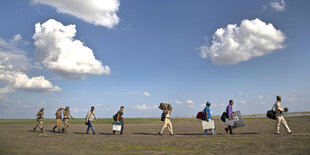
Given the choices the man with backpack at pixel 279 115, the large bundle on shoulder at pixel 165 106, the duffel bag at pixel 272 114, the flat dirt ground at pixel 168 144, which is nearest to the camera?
the flat dirt ground at pixel 168 144

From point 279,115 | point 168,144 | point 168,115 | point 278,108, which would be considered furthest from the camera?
point 168,115

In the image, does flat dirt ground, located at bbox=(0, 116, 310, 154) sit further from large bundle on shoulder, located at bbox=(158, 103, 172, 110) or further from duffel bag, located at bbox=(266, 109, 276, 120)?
large bundle on shoulder, located at bbox=(158, 103, 172, 110)

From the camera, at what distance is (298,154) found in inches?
303

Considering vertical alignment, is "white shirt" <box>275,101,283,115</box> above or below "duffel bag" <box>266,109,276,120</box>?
above

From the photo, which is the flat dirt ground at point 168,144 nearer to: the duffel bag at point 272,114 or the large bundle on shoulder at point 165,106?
the duffel bag at point 272,114

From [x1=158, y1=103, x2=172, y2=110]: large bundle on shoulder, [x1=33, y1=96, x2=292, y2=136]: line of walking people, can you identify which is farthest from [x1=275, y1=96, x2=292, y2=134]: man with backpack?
[x1=158, y1=103, x2=172, y2=110]: large bundle on shoulder

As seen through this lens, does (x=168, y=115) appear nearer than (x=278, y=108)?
No

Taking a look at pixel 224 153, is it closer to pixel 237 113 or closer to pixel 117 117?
pixel 237 113

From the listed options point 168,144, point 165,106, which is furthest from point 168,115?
point 168,144

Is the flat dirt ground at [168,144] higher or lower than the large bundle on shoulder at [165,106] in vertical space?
lower

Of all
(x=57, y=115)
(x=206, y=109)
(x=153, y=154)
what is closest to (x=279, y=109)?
(x=206, y=109)

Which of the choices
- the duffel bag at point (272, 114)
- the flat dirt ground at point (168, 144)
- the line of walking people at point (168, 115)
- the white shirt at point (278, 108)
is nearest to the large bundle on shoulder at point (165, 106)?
the line of walking people at point (168, 115)

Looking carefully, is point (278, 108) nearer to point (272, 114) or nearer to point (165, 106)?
point (272, 114)

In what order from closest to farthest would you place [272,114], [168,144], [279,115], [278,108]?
[168,144]
[279,115]
[278,108]
[272,114]
